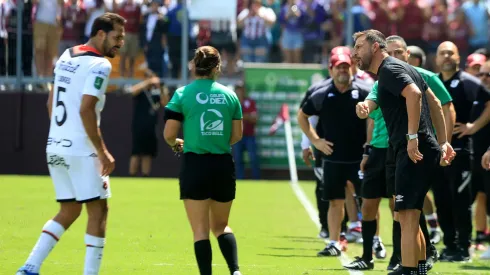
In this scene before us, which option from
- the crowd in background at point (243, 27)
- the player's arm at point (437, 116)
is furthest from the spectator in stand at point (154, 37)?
the player's arm at point (437, 116)

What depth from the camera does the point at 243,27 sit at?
23812 mm

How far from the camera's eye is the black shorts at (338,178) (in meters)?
12.3

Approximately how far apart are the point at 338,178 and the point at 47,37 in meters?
12.7

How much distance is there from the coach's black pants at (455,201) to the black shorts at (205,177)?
3834 mm

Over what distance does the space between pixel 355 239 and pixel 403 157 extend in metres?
4.97

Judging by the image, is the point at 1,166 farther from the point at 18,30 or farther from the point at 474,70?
the point at 474,70

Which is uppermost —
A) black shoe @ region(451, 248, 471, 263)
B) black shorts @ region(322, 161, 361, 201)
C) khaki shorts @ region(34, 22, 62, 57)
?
khaki shorts @ region(34, 22, 62, 57)

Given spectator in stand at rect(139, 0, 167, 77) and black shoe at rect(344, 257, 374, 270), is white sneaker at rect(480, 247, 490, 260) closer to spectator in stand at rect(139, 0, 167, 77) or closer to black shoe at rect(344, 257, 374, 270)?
black shoe at rect(344, 257, 374, 270)

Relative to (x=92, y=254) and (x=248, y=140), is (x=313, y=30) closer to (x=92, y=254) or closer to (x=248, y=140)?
(x=248, y=140)

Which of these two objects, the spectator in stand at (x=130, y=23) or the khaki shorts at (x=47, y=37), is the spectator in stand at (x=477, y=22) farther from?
the khaki shorts at (x=47, y=37)

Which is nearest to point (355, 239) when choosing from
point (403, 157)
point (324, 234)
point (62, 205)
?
point (324, 234)

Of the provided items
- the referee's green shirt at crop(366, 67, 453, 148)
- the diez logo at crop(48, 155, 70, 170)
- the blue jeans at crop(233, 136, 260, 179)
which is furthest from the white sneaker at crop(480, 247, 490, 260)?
the blue jeans at crop(233, 136, 260, 179)

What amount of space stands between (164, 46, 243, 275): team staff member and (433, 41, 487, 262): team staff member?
389 cm

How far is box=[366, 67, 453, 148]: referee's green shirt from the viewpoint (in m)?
10.6
